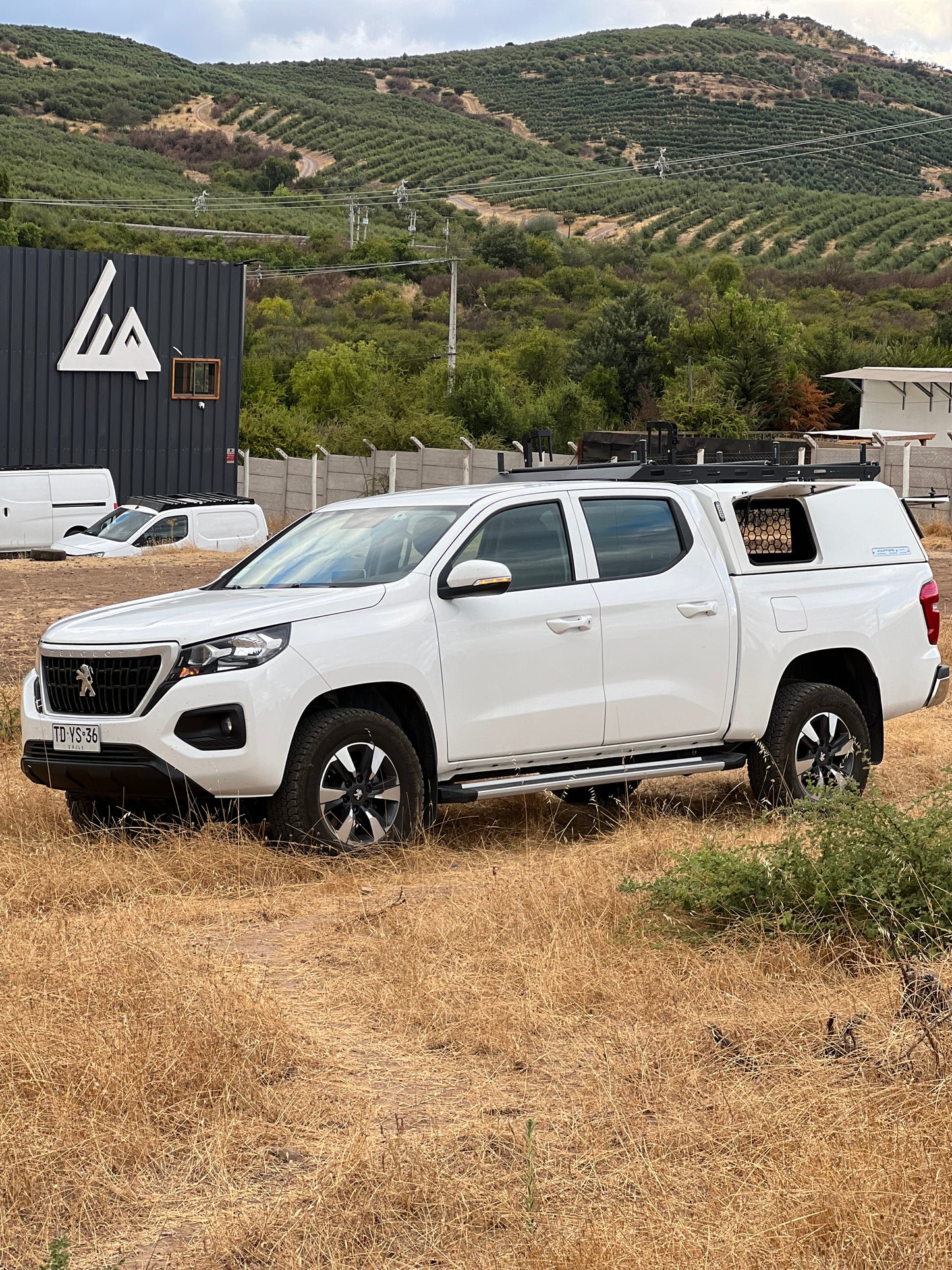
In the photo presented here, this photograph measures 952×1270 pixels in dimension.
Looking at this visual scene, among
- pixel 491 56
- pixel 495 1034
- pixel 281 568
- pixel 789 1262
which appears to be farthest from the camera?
pixel 491 56

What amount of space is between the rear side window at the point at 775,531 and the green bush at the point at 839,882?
2731 mm

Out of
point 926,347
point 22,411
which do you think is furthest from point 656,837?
point 926,347

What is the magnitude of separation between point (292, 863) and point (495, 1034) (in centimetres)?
215

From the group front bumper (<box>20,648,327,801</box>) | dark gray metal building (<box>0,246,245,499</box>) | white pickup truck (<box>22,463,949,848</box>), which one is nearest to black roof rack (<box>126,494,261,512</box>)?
dark gray metal building (<box>0,246,245,499</box>)

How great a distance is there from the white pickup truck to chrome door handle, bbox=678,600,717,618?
0.04 feet

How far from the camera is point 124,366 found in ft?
114

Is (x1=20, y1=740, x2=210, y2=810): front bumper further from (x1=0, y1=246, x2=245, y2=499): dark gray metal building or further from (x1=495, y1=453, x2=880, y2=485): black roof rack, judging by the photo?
(x1=0, y1=246, x2=245, y2=499): dark gray metal building

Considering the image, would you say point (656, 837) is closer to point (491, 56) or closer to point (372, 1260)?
point (372, 1260)

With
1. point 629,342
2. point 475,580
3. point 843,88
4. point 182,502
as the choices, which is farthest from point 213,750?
point 843,88

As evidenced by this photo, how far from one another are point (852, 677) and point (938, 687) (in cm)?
55

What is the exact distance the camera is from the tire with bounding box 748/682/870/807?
824cm

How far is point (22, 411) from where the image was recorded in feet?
110

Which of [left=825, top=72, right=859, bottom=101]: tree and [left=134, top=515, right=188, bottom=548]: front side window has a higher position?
[left=825, top=72, right=859, bottom=101]: tree

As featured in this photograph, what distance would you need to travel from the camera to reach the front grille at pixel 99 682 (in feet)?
22.8
